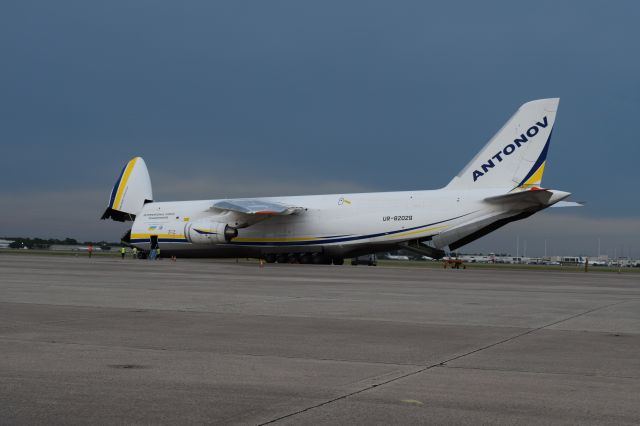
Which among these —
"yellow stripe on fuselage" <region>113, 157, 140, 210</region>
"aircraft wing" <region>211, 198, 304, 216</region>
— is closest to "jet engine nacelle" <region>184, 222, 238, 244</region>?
"aircraft wing" <region>211, 198, 304, 216</region>

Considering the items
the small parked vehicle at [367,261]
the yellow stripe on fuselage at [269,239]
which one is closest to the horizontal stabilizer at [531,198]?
the yellow stripe on fuselage at [269,239]

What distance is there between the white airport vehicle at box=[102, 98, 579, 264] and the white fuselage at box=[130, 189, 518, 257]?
5 centimetres

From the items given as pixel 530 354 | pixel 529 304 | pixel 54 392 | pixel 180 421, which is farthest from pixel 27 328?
pixel 529 304

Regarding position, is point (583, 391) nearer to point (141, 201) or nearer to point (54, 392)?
point (54, 392)

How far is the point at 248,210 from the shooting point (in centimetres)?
4262

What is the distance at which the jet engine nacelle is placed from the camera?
43.4 meters

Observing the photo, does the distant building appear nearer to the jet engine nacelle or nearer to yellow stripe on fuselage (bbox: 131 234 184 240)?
yellow stripe on fuselage (bbox: 131 234 184 240)

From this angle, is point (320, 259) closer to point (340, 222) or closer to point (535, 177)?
point (340, 222)

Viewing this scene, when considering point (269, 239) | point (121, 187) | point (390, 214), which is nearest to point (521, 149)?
point (390, 214)

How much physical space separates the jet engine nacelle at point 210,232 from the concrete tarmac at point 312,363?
2925 centimetres

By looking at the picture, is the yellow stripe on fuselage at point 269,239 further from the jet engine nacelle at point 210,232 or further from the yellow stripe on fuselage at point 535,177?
the yellow stripe on fuselage at point 535,177

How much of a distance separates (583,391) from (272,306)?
→ 807cm

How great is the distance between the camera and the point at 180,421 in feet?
15.9

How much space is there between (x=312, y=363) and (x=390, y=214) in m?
32.8
